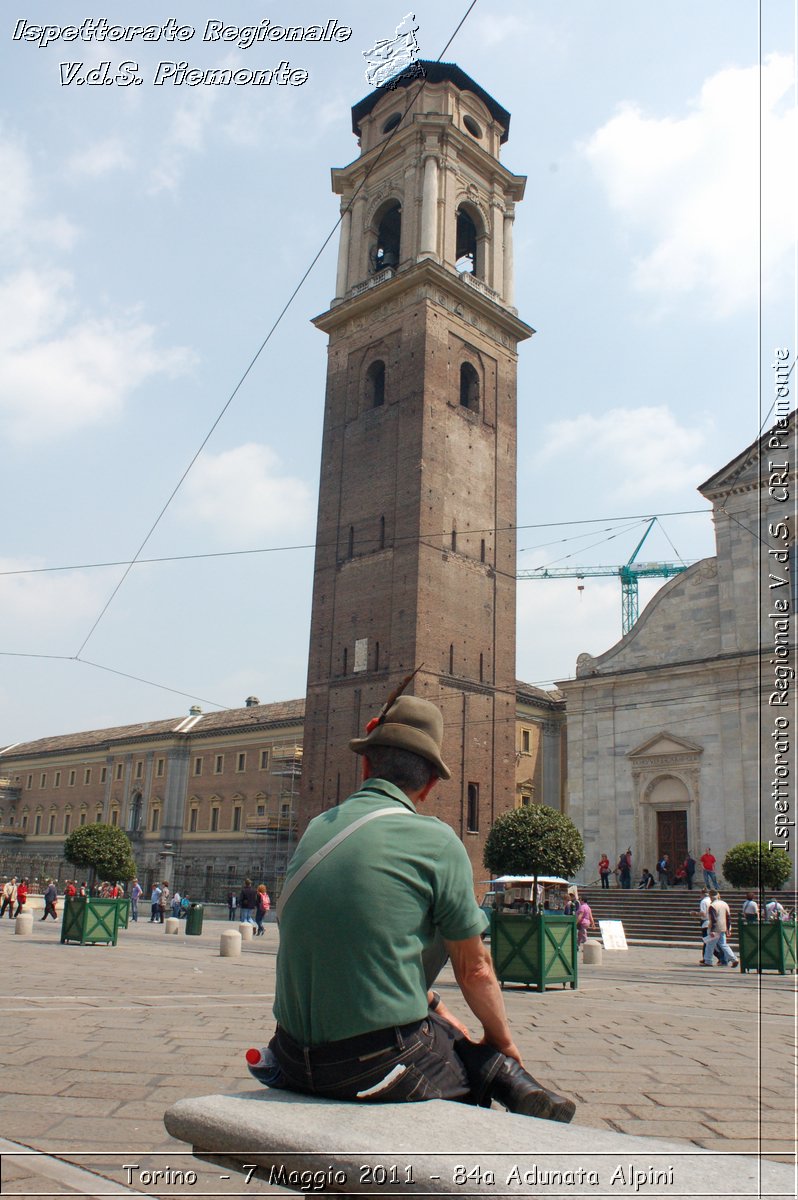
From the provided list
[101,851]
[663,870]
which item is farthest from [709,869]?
[101,851]

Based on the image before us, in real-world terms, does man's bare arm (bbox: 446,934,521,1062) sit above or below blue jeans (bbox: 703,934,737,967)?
above

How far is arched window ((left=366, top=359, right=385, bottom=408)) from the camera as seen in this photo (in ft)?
116

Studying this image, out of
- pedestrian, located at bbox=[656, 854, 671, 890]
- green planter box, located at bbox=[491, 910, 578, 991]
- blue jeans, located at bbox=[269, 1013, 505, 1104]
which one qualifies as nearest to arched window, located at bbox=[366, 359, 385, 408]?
pedestrian, located at bbox=[656, 854, 671, 890]

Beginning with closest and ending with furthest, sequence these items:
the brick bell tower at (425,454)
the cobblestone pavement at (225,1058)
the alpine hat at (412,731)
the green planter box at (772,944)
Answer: the alpine hat at (412,731)
the cobblestone pavement at (225,1058)
the green planter box at (772,944)
the brick bell tower at (425,454)

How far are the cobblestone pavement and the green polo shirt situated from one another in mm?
892

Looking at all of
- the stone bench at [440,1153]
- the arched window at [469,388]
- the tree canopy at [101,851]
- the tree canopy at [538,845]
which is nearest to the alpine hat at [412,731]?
the stone bench at [440,1153]

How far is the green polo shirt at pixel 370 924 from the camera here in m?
2.19

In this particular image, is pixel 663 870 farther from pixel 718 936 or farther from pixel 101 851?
pixel 101 851

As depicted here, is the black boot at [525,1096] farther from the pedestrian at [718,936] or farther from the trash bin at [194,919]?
the trash bin at [194,919]

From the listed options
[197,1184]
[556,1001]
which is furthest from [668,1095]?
[556,1001]

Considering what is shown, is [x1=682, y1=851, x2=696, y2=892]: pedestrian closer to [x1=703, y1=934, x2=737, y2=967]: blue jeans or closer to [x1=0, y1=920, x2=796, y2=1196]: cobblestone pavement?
[x1=703, y1=934, x2=737, y2=967]: blue jeans

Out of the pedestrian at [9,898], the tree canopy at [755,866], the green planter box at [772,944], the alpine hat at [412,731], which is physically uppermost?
the alpine hat at [412,731]

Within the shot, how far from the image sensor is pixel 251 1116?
1958 millimetres

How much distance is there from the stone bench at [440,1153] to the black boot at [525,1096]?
0.19 m
